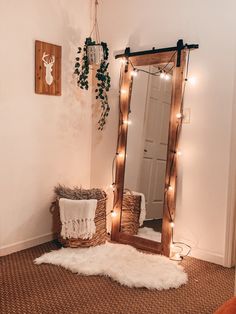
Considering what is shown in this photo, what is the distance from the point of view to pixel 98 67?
12.2ft

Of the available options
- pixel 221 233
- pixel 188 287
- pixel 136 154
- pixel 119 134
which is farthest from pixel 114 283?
pixel 119 134

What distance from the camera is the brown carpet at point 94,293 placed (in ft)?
7.22

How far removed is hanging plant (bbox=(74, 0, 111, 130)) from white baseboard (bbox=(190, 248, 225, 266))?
1.57 metres

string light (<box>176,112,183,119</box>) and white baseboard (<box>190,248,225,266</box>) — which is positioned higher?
→ string light (<box>176,112,183,119</box>)

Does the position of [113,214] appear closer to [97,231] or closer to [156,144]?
[97,231]

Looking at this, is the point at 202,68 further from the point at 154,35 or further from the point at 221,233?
the point at 221,233

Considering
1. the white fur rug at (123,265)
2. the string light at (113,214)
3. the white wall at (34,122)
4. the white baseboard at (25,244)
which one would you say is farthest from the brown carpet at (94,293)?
the string light at (113,214)

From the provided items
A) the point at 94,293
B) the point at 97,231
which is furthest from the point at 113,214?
the point at 94,293

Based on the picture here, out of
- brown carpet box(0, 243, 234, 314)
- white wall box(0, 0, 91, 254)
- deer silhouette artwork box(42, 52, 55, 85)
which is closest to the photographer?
brown carpet box(0, 243, 234, 314)

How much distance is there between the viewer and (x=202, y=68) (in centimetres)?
300

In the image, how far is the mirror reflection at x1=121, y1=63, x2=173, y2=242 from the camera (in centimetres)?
316

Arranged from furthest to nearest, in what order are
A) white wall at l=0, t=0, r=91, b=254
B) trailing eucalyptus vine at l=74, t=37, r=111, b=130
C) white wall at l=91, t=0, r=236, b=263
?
trailing eucalyptus vine at l=74, t=37, r=111, b=130
white wall at l=0, t=0, r=91, b=254
white wall at l=91, t=0, r=236, b=263

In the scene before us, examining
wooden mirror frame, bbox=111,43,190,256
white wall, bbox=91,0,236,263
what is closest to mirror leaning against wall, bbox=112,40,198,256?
wooden mirror frame, bbox=111,43,190,256

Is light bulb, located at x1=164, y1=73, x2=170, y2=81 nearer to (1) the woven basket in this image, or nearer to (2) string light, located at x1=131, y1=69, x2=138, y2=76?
(2) string light, located at x1=131, y1=69, x2=138, y2=76
